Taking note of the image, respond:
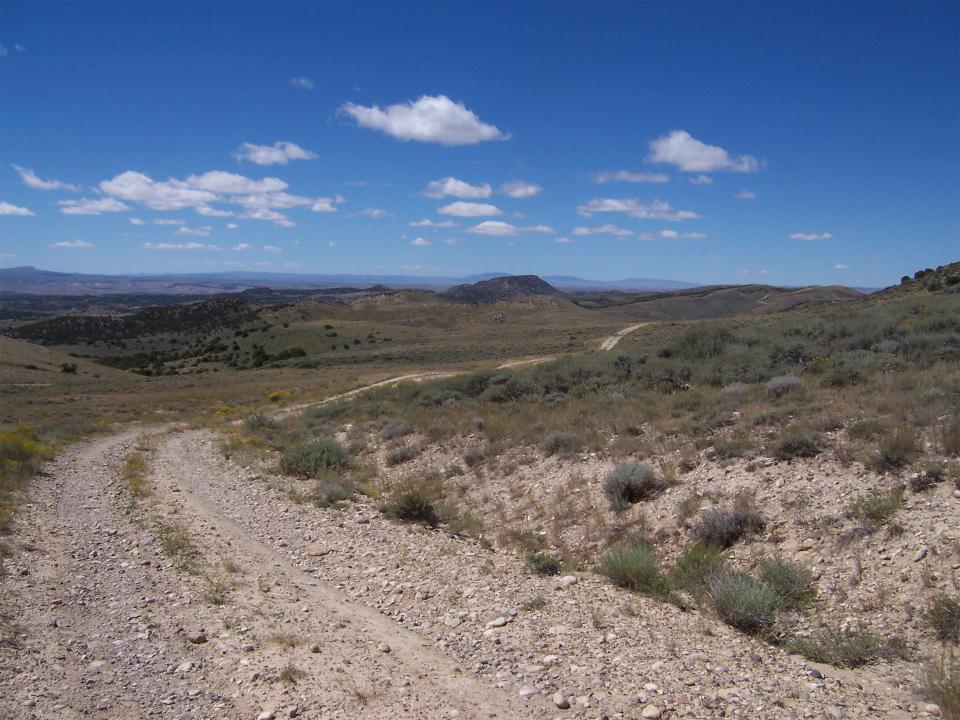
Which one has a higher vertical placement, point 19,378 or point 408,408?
point 408,408

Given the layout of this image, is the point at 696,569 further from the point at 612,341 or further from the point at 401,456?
the point at 612,341

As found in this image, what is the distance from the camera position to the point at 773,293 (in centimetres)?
17888

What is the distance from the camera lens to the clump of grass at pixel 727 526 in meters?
7.42

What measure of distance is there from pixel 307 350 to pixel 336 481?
65.8 m

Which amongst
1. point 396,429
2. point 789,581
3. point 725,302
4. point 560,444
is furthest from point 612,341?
point 725,302

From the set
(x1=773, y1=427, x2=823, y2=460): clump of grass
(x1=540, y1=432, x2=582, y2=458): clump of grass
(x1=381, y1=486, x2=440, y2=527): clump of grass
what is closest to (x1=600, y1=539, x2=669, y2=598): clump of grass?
(x1=773, y1=427, x2=823, y2=460): clump of grass

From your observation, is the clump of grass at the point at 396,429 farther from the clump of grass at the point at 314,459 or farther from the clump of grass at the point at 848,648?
the clump of grass at the point at 848,648

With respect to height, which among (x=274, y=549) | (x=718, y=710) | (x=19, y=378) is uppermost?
(x=718, y=710)

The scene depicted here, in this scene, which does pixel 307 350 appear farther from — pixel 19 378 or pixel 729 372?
pixel 729 372

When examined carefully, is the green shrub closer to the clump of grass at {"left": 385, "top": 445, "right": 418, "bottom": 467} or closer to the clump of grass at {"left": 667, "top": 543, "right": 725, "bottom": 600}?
the clump of grass at {"left": 667, "top": 543, "right": 725, "bottom": 600}

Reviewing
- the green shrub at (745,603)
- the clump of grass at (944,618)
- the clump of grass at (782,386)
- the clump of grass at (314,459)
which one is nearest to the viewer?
the clump of grass at (944,618)

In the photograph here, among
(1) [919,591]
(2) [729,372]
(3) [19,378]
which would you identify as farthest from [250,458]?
(3) [19,378]

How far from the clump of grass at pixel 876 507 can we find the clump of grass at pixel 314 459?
10.1 m

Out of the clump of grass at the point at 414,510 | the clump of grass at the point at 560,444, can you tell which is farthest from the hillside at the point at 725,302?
the clump of grass at the point at 414,510
